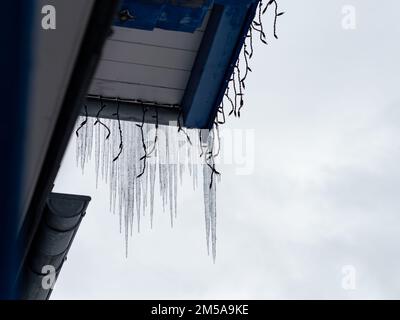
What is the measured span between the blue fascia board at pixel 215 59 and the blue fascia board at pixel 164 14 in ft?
0.75

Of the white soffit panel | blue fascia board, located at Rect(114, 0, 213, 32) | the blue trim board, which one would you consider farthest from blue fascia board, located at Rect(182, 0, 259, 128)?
the blue trim board

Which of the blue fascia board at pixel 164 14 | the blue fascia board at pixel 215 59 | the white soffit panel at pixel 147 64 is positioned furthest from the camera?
the white soffit panel at pixel 147 64

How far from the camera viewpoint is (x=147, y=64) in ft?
24.5

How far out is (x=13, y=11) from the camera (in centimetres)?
247

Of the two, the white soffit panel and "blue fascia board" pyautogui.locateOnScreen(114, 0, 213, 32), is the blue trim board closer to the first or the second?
"blue fascia board" pyautogui.locateOnScreen(114, 0, 213, 32)

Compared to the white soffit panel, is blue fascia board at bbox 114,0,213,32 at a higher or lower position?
higher

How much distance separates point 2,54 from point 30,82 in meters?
0.36

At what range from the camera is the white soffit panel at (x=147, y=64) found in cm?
719

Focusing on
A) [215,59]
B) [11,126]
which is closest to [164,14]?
[215,59]

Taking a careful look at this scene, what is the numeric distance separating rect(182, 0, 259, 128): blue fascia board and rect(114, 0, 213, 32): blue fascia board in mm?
229

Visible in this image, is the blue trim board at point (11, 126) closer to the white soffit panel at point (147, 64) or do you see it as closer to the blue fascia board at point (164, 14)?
the blue fascia board at point (164, 14)

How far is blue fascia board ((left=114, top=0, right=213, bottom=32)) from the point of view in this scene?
21.3ft

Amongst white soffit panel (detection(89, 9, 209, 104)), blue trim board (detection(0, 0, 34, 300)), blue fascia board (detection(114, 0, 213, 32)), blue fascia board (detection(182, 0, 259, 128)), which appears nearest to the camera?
blue trim board (detection(0, 0, 34, 300))

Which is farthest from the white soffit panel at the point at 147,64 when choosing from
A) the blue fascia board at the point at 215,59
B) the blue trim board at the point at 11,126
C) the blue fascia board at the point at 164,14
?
the blue trim board at the point at 11,126
